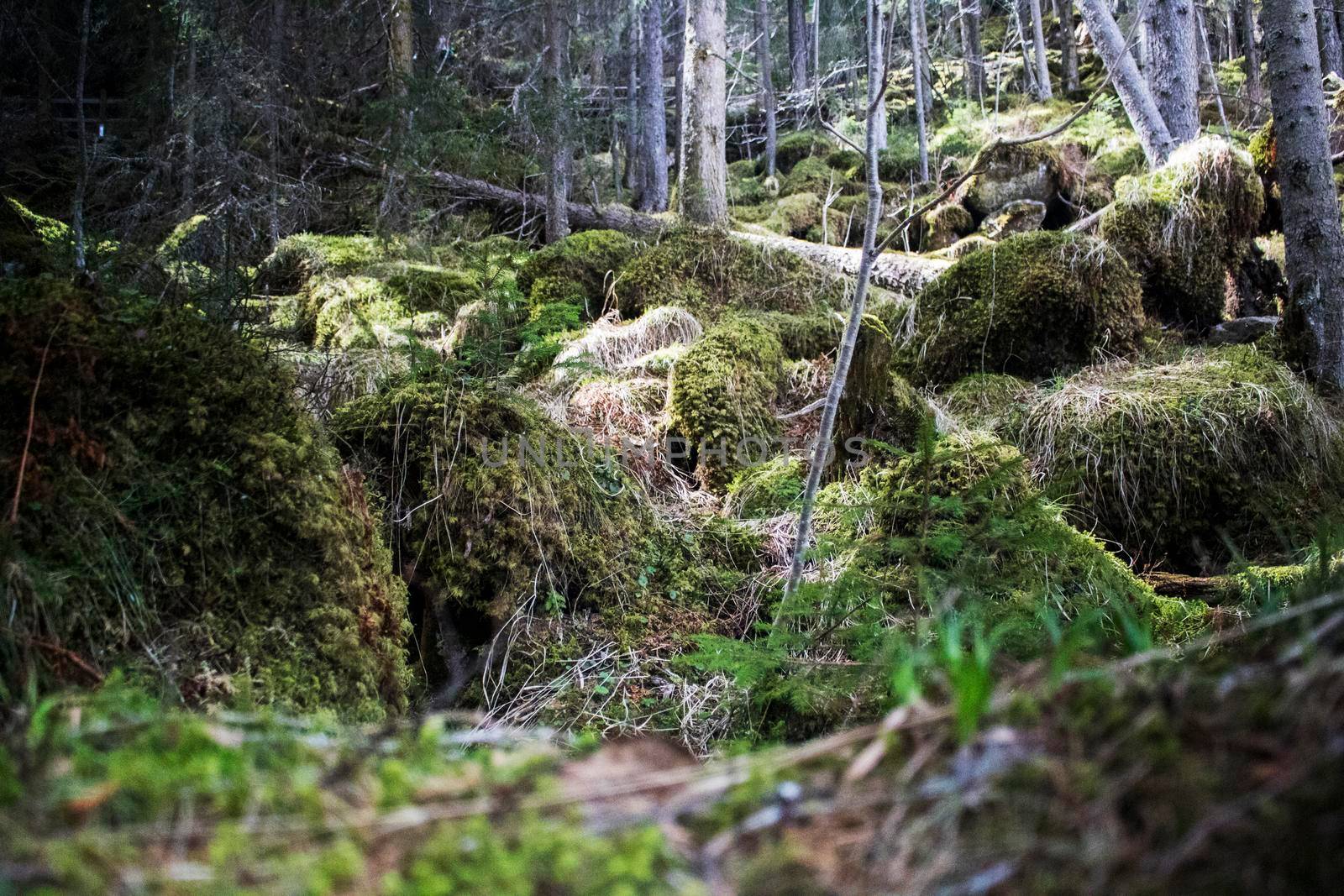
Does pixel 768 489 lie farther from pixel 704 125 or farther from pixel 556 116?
pixel 556 116

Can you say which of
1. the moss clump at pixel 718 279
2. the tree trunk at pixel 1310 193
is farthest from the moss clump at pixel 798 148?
the tree trunk at pixel 1310 193

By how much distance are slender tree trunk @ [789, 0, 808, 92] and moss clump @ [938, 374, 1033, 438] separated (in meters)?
19.9

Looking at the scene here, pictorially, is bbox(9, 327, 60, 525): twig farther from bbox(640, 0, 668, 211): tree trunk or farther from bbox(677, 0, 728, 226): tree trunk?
bbox(640, 0, 668, 211): tree trunk

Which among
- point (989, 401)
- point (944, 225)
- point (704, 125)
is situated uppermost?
point (704, 125)

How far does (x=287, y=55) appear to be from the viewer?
32.0 feet

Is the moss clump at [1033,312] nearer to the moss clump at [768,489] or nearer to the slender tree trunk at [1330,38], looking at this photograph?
the moss clump at [768,489]

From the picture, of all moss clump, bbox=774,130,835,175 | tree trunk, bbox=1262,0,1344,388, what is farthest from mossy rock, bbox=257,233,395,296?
moss clump, bbox=774,130,835,175

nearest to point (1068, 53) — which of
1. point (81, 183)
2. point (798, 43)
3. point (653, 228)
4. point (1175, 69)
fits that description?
point (798, 43)

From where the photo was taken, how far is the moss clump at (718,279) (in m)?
A: 6.89

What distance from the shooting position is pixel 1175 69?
8.68m

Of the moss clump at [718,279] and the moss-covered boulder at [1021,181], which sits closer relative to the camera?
the moss clump at [718,279]

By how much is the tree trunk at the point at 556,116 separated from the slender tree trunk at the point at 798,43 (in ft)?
50.5

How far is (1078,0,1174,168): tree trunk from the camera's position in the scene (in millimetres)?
7984

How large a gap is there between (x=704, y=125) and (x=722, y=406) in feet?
14.8
